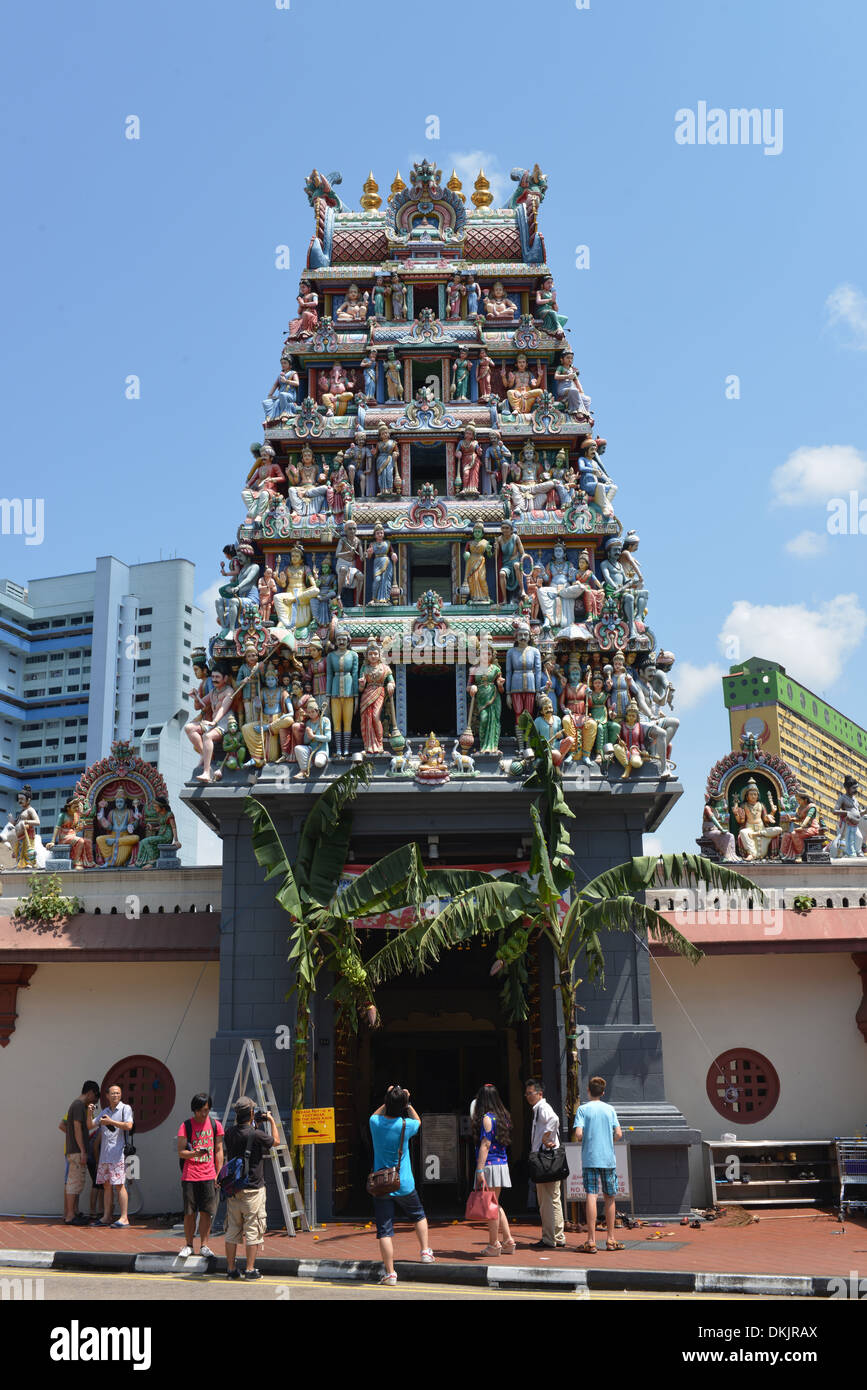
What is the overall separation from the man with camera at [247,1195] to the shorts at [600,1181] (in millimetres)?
3574

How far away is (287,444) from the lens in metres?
21.6

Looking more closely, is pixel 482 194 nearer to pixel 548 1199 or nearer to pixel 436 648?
pixel 436 648

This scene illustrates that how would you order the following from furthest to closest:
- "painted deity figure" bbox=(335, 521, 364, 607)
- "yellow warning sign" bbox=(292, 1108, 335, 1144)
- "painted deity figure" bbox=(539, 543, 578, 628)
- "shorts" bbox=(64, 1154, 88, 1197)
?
"painted deity figure" bbox=(335, 521, 364, 607), "painted deity figure" bbox=(539, 543, 578, 628), "shorts" bbox=(64, 1154, 88, 1197), "yellow warning sign" bbox=(292, 1108, 335, 1144)

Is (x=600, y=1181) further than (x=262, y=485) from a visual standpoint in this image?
No

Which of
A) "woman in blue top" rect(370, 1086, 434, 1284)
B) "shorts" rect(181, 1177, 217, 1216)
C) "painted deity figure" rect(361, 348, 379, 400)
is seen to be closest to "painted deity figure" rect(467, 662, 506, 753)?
"painted deity figure" rect(361, 348, 379, 400)

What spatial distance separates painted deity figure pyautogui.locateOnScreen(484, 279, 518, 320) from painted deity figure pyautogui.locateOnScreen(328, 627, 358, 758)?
8.09 metres

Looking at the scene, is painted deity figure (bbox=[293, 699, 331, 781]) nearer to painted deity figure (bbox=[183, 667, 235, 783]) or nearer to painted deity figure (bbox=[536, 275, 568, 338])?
painted deity figure (bbox=[183, 667, 235, 783])

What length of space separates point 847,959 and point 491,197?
55.9ft

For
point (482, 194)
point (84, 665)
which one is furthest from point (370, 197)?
point (84, 665)

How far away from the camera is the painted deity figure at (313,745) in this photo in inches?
703

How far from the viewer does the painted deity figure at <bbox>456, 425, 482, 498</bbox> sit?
2078 cm

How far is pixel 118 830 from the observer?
2116 cm

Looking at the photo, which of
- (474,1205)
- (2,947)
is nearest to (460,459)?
(2,947)

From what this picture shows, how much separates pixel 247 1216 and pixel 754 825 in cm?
1266
